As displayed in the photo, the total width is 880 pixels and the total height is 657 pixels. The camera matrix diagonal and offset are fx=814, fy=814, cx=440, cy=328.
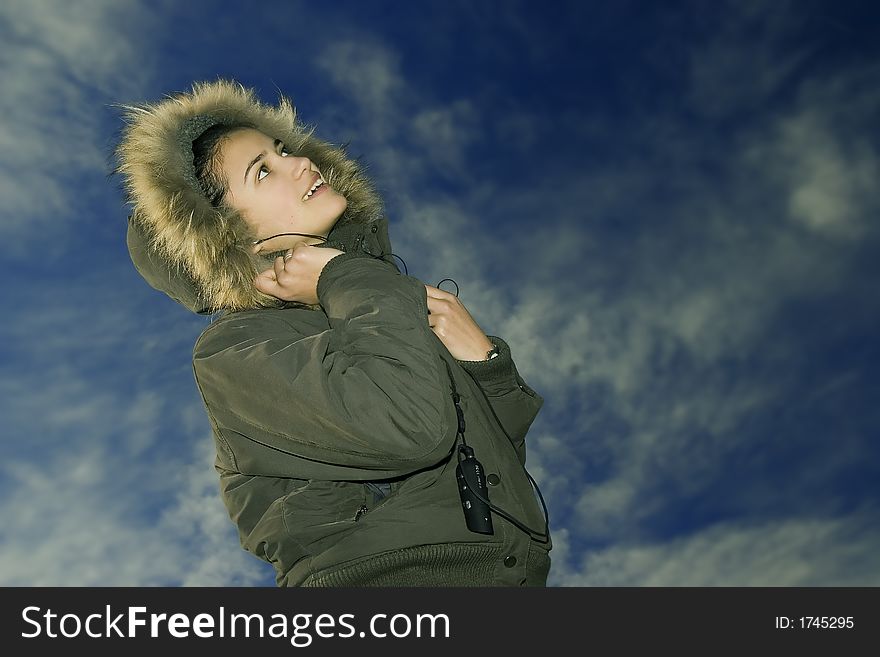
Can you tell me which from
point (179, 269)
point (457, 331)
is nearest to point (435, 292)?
point (457, 331)

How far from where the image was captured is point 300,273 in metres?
3.08

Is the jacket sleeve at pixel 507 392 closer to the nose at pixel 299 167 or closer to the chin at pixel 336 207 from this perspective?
the chin at pixel 336 207

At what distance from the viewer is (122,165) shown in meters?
3.61

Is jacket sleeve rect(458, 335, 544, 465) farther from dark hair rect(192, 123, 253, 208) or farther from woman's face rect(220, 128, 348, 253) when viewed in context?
dark hair rect(192, 123, 253, 208)

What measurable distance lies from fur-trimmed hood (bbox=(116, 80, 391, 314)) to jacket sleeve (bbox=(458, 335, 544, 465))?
0.71 m

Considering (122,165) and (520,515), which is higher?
(122,165)

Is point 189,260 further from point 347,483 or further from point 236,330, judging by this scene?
point 347,483

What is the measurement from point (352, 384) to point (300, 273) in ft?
2.39

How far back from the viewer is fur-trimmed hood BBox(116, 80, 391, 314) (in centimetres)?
329


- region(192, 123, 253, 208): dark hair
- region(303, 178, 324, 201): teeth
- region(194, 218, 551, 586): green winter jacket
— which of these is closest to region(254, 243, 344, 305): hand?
region(194, 218, 551, 586): green winter jacket

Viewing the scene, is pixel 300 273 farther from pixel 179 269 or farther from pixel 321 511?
pixel 321 511

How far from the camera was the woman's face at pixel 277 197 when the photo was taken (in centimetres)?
341
